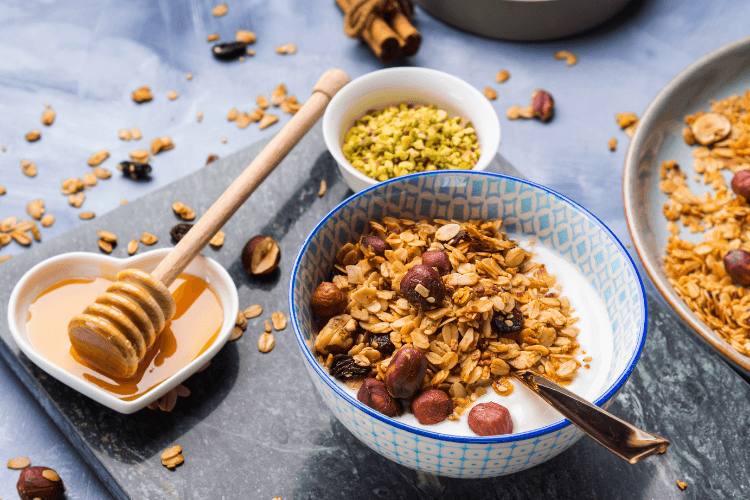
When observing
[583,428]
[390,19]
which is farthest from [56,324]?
[390,19]

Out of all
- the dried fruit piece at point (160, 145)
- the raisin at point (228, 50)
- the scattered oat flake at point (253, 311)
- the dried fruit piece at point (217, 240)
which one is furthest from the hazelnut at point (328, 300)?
the raisin at point (228, 50)

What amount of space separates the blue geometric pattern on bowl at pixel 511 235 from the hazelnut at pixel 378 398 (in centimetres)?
3

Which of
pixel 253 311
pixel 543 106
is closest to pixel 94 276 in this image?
pixel 253 311

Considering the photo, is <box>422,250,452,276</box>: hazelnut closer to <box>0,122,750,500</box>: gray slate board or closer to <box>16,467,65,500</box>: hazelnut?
<box>0,122,750,500</box>: gray slate board

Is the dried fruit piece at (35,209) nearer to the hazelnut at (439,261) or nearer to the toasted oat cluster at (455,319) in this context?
the toasted oat cluster at (455,319)

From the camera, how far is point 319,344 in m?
0.72

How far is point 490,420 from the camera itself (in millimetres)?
655

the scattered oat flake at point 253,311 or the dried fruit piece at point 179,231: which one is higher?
the dried fruit piece at point 179,231

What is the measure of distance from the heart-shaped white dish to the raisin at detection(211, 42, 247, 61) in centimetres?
70

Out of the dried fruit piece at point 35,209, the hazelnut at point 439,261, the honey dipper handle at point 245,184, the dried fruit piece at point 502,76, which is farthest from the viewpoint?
the dried fruit piece at point 502,76

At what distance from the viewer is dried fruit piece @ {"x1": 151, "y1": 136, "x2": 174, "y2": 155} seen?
128 centimetres

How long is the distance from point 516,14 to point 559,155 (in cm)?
38

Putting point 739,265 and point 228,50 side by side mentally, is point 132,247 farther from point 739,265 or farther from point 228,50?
point 739,265

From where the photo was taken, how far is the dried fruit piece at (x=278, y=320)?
0.93 meters
